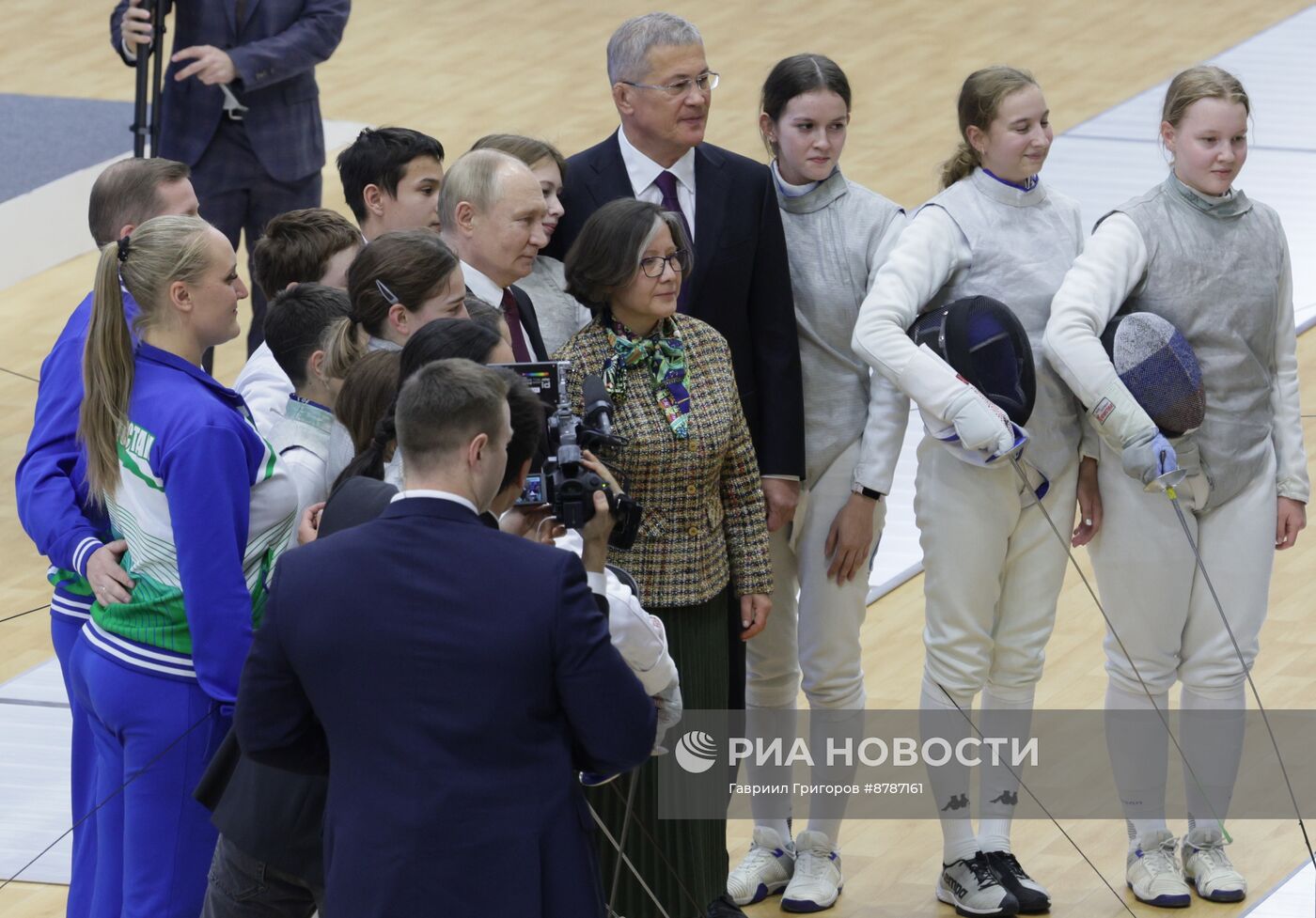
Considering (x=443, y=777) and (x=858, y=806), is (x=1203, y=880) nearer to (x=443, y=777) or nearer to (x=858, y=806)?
(x=858, y=806)

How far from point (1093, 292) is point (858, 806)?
1.21m

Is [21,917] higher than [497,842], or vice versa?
[497,842]

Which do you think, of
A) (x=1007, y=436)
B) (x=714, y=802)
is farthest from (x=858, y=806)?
(x=1007, y=436)

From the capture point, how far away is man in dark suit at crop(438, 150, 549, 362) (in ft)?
10.6

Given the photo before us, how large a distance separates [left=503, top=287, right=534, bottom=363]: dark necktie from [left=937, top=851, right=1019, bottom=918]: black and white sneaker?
1187mm

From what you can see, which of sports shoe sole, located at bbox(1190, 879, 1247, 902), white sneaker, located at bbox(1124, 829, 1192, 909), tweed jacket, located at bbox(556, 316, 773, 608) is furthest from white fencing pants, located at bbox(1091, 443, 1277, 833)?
tweed jacket, located at bbox(556, 316, 773, 608)

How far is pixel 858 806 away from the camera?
3.97 metres

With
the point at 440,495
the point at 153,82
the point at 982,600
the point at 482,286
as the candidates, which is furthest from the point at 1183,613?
the point at 153,82

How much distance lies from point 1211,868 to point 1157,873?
0.32 ft

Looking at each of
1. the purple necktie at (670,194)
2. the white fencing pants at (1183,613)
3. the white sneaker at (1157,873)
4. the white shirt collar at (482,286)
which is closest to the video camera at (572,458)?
the white shirt collar at (482,286)

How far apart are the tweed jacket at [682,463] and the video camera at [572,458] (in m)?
0.19

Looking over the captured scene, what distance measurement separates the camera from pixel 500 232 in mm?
3234

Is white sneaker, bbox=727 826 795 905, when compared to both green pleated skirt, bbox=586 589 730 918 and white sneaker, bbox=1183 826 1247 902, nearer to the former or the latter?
green pleated skirt, bbox=586 589 730 918

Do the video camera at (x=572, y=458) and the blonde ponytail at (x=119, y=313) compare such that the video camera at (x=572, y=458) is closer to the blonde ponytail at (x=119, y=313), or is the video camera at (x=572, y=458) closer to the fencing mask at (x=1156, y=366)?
the blonde ponytail at (x=119, y=313)
